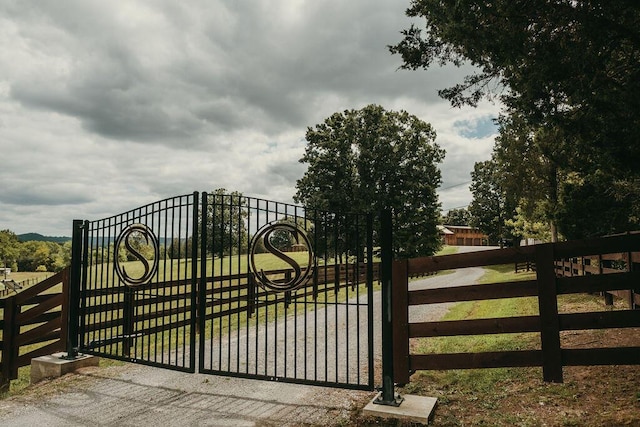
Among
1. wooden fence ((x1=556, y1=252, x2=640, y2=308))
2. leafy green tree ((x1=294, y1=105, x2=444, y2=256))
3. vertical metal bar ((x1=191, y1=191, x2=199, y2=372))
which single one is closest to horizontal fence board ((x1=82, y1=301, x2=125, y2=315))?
vertical metal bar ((x1=191, y1=191, x2=199, y2=372))

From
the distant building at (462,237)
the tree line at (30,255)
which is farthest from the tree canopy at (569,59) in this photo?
the distant building at (462,237)

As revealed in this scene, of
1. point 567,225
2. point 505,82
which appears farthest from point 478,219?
point 505,82

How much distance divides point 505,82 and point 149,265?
24.1 ft

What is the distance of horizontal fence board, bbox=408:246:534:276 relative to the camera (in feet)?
14.7

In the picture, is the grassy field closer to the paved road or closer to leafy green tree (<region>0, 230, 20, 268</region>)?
the paved road

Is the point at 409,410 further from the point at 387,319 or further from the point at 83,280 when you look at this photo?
the point at 83,280

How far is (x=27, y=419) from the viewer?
4824 mm

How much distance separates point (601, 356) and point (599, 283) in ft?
2.54

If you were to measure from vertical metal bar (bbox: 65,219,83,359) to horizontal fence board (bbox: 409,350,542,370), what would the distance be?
18.0ft

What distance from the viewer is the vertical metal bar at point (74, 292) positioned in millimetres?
6617

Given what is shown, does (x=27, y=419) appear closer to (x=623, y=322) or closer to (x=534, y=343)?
(x=623, y=322)

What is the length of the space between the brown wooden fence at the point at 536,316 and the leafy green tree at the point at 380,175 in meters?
22.3

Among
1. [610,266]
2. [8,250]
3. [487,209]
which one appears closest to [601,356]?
[610,266]

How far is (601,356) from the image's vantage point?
4281 millimetres
